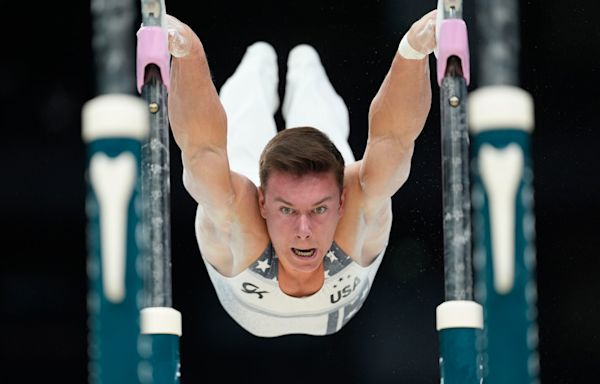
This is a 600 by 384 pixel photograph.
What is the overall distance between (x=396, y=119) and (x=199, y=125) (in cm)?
91

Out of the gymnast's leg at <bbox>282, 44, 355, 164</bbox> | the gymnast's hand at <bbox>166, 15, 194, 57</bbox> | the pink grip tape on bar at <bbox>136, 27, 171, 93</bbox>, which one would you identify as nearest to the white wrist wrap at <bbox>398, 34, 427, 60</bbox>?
the gymnast's hand at <bbox>166, 15, 194, 57</bbox>

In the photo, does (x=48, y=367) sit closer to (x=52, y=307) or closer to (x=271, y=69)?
(x=52, y=307)

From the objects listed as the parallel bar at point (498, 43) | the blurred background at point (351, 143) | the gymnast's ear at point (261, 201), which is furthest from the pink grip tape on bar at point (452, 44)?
the blurred background at point (351, 143)

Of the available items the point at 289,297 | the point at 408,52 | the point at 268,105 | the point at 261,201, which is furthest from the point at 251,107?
the point at 408,52

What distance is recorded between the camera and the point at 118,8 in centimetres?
296

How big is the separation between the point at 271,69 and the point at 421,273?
6.77ft

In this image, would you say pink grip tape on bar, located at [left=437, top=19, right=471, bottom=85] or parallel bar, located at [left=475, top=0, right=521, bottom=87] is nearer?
parallel bar, located at [left=475, top=0, right=521, bottom=87]

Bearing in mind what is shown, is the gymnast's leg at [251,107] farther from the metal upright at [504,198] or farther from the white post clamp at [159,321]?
the metal upright at [504,198]

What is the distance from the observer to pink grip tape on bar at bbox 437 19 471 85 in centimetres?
382

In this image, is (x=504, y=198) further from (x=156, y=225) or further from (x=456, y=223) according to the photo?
(x=156, y=225)

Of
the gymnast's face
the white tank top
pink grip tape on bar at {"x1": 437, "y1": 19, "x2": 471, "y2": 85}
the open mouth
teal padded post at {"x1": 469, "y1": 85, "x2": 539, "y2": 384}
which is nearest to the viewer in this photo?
teal padded post at {"x1": 469, "y1": 85, "x2": 539, "y2": 384}

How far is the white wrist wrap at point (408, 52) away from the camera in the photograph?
4.88 metres

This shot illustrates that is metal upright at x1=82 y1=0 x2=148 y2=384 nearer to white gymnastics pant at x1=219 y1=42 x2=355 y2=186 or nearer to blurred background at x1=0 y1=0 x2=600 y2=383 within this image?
white gymnastics pant at x1=219 y1=42 x2=355 y2=186

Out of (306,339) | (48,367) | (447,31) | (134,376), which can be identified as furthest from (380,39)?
(134,376)
